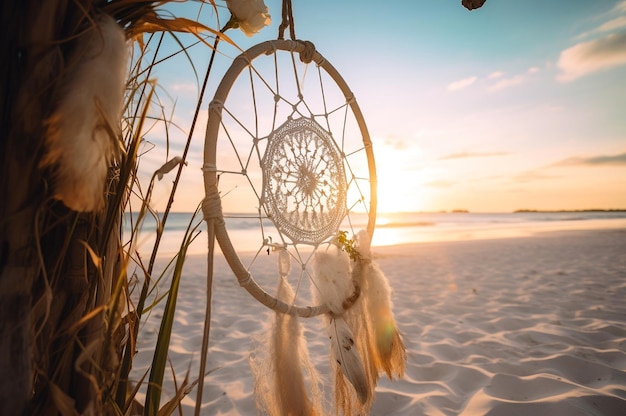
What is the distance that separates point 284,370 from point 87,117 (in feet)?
3.46

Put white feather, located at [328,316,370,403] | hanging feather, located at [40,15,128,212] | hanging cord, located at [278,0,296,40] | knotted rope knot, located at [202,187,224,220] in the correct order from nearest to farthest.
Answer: hanging feather, located at [40,15,128,212]
knotted rope knot, located at [202,187,224,220]
white feather, located at [328,316,370,403]
hanging cord, located at [278,0,296,40]

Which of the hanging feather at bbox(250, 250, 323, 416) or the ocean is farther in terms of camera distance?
the ocean

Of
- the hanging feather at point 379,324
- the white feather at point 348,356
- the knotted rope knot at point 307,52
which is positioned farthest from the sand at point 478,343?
the knotted rope knot at point 307,52

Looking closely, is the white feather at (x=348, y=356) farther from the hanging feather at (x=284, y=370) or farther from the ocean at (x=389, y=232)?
the ocean at (x=389, y=232)

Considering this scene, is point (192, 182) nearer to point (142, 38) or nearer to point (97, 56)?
point (142, 38)

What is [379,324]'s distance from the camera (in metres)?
1.42

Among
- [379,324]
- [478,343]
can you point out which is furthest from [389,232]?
[379,324]

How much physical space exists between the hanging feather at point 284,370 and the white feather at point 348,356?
0.12 m

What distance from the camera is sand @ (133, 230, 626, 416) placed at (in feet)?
5.53

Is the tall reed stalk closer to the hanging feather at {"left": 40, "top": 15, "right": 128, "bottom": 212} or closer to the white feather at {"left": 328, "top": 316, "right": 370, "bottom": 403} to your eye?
the hanging feather at {"left": 40, "top": 15, "right": 128, "bottom": 212}

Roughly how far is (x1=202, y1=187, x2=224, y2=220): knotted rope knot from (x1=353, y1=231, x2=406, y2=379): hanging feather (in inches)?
27.6

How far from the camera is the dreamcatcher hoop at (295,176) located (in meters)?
1.05

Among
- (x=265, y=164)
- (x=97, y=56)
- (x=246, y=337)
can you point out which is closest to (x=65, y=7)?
(x=97, y=56)

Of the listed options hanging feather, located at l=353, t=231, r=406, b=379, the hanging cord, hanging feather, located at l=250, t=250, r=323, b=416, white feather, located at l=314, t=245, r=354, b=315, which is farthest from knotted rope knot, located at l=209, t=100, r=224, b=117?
hanging feather, located at l=353, t=231, r=406, b=379
